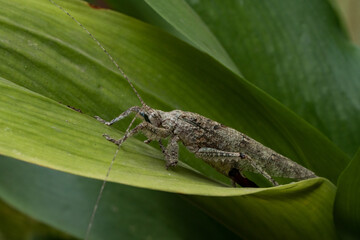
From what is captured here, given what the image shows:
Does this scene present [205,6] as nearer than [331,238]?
No

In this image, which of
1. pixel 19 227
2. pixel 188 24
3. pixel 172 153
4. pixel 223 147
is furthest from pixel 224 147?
pixel 19 227

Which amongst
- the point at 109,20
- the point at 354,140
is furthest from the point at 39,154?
the point at 354,140

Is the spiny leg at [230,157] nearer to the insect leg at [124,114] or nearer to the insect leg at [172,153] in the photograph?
the insect leg at [172,153]

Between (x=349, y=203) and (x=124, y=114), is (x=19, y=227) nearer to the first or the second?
(x=124, y=114)

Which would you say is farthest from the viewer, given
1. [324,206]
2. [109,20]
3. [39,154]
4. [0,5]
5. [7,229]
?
[7,229]

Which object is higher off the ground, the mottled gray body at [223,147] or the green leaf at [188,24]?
the green leaf at [188,24]

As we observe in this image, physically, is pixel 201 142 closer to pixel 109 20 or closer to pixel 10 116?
pixel 109 20

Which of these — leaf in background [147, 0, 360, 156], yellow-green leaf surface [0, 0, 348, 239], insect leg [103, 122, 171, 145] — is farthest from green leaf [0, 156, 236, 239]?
leaf in background [147, 0, 360, 156]

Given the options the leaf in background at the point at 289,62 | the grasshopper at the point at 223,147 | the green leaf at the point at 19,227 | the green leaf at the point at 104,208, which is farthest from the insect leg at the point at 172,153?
the green leaf at the point at 19,227
